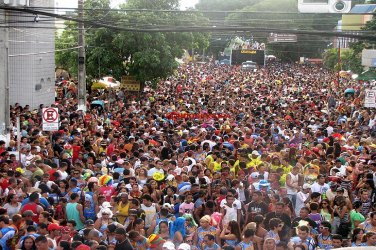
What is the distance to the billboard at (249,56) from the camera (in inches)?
2538

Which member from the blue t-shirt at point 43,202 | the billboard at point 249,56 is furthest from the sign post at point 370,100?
the billboard at point 249,56

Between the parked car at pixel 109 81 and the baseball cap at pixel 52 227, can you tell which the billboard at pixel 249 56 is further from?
the baseball cap at pixel 52 227

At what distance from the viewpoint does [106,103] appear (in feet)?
108

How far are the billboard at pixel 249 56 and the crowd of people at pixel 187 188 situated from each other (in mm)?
39792

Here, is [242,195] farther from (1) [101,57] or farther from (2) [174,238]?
(1) [101,57]

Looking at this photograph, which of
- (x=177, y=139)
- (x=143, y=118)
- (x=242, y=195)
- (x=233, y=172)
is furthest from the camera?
(x=143, y=118)

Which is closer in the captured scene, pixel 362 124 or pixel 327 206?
pixel 327 206

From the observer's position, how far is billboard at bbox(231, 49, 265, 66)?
64456 millimetres

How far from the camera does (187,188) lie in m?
14.1

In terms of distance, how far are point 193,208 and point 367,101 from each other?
17.0 meters

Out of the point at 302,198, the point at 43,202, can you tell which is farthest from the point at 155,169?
the point at 43,202

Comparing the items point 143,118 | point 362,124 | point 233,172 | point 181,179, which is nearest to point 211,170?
point 233,172

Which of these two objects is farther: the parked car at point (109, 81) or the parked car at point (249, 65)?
the parked car at point (249, 65)

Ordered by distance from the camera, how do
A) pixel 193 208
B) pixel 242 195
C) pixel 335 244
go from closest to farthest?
pixel 335 244 → pixel 193 208 → pixel 242 195
